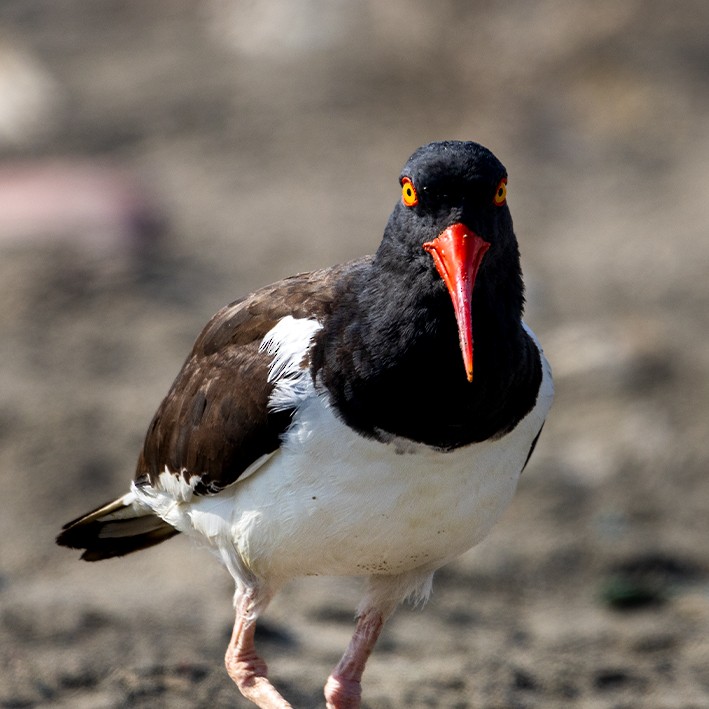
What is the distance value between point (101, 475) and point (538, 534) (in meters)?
3.11

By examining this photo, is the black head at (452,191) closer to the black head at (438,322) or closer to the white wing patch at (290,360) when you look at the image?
the black head at (438,322)

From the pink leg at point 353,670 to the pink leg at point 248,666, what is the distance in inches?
10.3

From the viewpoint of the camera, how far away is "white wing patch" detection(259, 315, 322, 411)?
481 cm

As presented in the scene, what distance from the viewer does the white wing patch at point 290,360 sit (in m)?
4.81

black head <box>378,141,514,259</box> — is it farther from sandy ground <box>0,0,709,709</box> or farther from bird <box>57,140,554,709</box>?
sandy ground <box>0,0,709,709</box>

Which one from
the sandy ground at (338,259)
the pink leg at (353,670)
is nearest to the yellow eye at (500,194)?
the pink leg at (353,670)

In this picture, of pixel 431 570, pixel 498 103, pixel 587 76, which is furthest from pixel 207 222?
pixel 431 570

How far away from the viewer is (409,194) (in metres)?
4.76

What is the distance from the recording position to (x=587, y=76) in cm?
1458

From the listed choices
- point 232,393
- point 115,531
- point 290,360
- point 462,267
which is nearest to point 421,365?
point 462,267

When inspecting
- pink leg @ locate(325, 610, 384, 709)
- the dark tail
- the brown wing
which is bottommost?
pink leg @ locate(325, 610, 384, 709)

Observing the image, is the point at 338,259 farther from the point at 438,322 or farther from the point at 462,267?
the point at 462,267

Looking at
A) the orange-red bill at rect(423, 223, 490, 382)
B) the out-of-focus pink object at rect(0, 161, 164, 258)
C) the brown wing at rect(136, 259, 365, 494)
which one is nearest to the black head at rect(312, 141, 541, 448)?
the orange-red bill at rect(423, 223, 490, 382)

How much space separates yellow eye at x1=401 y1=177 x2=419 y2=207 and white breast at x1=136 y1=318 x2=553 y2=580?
2.11 ft
